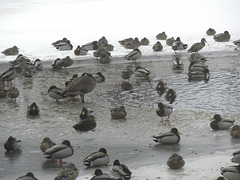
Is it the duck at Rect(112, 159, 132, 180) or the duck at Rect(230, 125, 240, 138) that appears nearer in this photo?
the duck at Rect(112, 159, 132, 180)

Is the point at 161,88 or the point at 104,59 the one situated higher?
the point at 104,59

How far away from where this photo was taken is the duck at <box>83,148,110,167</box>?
7855 mm

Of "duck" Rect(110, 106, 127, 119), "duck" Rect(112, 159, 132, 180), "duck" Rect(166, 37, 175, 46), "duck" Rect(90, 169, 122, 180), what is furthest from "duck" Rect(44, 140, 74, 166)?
"duck" Rect(166, 37, 175, 46)

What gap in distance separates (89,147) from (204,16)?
20231mm

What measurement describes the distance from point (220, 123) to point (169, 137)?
1.40m

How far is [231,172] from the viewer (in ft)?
22.4

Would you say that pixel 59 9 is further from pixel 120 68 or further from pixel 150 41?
pixel 120 68

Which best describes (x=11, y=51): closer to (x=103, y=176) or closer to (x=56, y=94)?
(x=56, y=94)

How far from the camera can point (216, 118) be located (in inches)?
377

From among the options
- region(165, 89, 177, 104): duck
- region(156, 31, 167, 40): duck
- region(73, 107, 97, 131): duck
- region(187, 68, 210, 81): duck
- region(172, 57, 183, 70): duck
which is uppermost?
region(156, 31, 167, 40): duck

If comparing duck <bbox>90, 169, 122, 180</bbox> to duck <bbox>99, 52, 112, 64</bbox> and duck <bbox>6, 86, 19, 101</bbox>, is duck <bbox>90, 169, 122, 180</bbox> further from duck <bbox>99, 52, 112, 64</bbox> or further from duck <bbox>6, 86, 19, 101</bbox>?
duck <bbox>99, 52, 112, 64</bbox>

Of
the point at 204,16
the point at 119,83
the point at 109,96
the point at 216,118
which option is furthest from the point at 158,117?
the point at 204,16

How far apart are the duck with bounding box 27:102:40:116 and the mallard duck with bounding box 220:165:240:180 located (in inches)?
219

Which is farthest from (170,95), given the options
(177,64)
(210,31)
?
(210,31)
